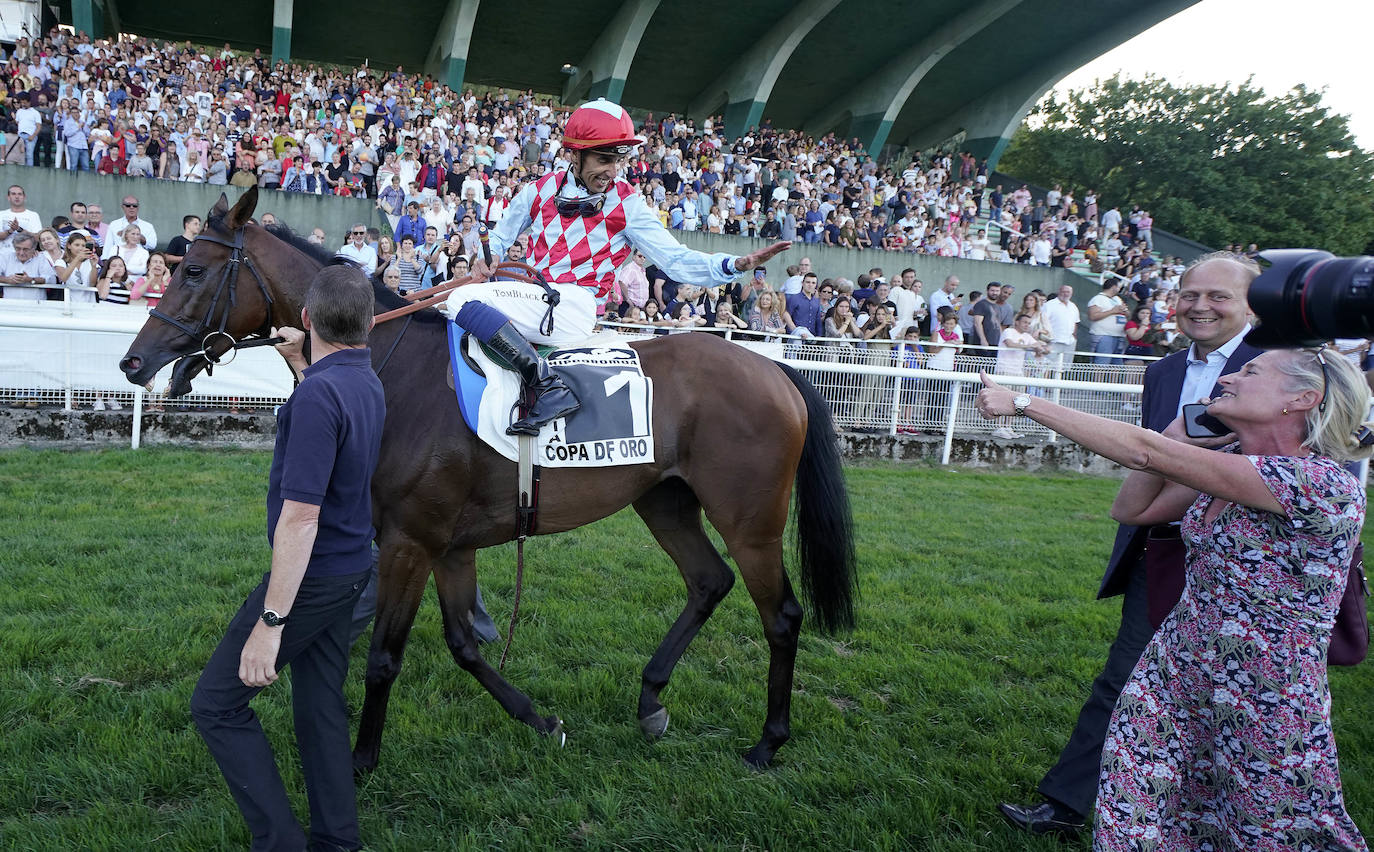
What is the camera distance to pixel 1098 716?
3.01 m

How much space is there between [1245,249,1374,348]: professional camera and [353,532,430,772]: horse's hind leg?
9.04 feet

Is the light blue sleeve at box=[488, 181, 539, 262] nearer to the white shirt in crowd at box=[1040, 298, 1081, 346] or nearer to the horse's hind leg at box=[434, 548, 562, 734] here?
the horse's hind leg at box=[434, 548, 562, 734]

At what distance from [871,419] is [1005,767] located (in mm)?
6847

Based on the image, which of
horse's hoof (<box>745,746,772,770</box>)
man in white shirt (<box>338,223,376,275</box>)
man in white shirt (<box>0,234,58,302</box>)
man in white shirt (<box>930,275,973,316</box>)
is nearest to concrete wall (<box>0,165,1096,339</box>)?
man in white shirt (<box>338,223,376,275</box>)

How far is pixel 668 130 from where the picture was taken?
69.7 ft

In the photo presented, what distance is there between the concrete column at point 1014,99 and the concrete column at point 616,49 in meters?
12.7

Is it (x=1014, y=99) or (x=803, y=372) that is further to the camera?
(x=1014, y=99)

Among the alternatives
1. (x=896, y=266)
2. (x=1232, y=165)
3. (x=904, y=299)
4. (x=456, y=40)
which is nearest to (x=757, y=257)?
(x=904, y=299)

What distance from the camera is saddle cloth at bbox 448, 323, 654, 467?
339 centimetres

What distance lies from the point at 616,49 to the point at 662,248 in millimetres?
23728

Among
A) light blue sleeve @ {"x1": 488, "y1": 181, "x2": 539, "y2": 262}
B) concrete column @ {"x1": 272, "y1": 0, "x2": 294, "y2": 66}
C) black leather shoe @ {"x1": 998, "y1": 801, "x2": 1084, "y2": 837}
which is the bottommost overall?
black leather shoe @ {"x1": 998, "y1": 801, "x2": 1084, "y2": 837}

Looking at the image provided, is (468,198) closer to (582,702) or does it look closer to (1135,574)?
(582,702)

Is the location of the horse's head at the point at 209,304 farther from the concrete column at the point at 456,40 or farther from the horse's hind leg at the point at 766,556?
the concrete column at the point at 456,40

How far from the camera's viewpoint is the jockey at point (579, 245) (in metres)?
3.58
